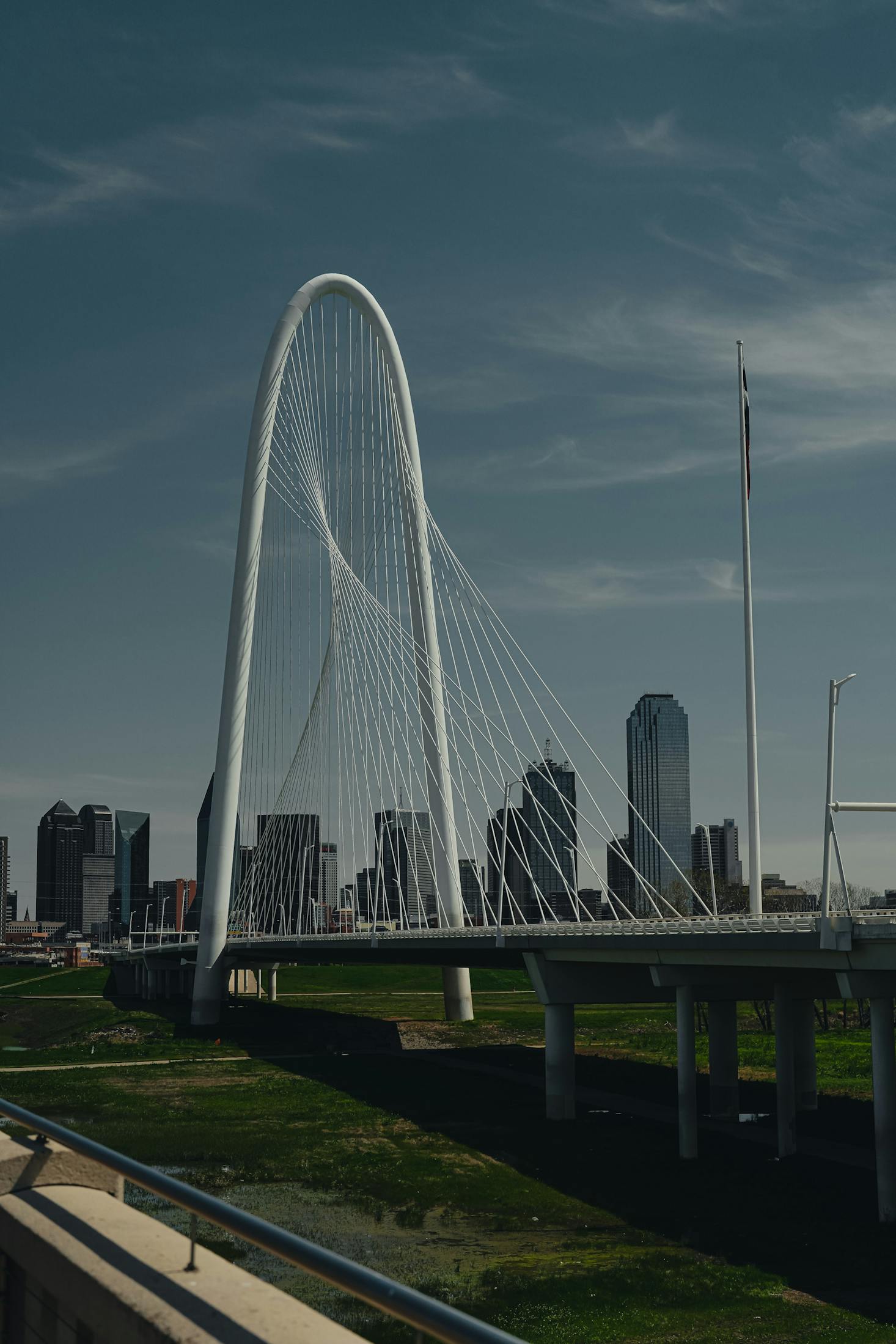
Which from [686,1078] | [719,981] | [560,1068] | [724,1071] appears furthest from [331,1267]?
[724,1071]

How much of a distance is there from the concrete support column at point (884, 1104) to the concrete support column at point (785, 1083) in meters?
5.19

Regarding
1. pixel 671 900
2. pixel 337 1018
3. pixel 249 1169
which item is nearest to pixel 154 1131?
pixel 249 1169

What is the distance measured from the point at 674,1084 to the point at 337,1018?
31.4m

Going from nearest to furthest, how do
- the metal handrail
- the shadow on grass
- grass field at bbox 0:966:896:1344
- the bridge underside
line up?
the metal handrail
grass field at bbox 0:966:896:1344
the shadow on grass
the bridge underside

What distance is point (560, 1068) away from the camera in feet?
123

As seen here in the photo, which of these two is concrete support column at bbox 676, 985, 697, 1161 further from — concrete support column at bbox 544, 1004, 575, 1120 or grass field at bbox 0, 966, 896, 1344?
concrete support column at bbox 544, 1004, 575, 1120

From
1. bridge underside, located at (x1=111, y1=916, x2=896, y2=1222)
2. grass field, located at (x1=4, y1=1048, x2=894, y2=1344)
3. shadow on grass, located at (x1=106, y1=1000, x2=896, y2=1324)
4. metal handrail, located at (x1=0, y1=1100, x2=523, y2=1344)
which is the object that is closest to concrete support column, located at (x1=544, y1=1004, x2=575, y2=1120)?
bridge underside, located at (x1=111, y1=916, x2=896, y2=1222)

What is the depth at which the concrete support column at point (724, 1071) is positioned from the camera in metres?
38.0

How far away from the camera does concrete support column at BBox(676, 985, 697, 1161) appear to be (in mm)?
30922

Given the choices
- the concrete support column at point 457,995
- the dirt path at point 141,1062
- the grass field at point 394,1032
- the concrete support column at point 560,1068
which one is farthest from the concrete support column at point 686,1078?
the concrete support column at point 457,995

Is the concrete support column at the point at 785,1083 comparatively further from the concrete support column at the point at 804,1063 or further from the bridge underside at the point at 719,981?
the concrete support column at the point at 804,1063

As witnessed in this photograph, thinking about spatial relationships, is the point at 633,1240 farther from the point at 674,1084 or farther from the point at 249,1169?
the point at 674,1084

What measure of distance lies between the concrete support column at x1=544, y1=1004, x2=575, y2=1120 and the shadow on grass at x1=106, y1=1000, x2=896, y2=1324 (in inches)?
22.0

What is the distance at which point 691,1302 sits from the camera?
1930 cm
